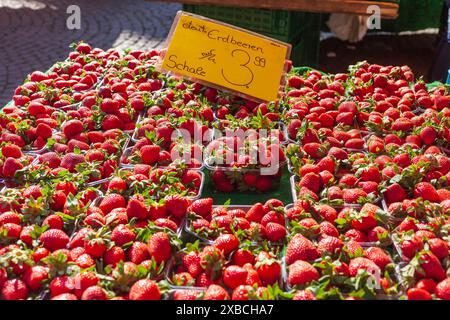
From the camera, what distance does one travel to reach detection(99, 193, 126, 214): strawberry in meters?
1.75

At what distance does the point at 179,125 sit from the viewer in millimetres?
2221

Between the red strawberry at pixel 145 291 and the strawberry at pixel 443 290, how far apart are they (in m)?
0.75

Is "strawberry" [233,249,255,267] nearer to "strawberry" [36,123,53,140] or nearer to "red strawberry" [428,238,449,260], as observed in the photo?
"red strawberry" [428,238,449,260]

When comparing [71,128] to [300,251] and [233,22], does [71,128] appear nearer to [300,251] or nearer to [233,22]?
[300,251]

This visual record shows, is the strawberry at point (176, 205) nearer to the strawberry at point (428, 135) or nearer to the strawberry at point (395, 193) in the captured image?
the strawberry at point (395, 193)

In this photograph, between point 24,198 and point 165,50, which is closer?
point 24,198

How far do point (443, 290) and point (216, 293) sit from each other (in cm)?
60

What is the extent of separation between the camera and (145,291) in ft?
4.42

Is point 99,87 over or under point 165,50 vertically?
under

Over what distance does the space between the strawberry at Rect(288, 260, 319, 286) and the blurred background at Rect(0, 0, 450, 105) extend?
2.99 metres

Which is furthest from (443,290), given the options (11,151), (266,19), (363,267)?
(266,19)
